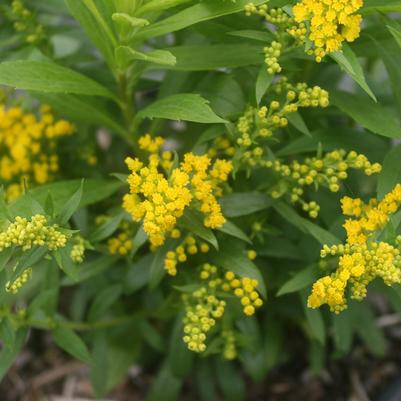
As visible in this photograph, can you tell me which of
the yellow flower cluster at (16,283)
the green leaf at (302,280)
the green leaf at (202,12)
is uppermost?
the green leaf at (202,12)

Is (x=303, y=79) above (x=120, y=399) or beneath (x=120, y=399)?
above

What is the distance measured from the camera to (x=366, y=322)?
292cm

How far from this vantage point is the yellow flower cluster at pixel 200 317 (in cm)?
190

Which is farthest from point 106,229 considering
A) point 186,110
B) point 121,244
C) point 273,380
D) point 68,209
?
point 273,380

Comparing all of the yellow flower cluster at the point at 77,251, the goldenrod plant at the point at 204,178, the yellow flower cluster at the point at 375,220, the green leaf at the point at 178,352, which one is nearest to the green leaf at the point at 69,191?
the goldenrod plant at the point at 204,178

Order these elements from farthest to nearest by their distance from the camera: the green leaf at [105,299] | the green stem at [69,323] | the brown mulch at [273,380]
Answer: the brown mulch at [273,380], the green leaf at [105,299], the green stem at [69,323]

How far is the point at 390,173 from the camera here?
6.64 feet

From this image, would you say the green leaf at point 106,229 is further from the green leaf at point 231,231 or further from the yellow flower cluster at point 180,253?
the green leaf at point 231,231

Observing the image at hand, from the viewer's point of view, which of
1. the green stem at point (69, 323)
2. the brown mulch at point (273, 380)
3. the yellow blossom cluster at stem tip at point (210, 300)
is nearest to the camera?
the yellow blossom cluster at stem tip at point (210, 300)

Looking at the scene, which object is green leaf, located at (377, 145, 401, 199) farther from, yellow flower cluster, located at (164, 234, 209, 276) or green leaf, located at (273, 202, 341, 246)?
yellow flower cluster, located at (164, 234, 209, 276)

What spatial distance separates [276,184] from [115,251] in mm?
625

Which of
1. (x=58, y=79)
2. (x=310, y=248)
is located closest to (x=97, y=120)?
(x=58, y=79)

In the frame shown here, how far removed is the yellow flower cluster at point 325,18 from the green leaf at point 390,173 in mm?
430

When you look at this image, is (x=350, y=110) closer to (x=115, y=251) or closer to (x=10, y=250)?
(x=115, y=251)
